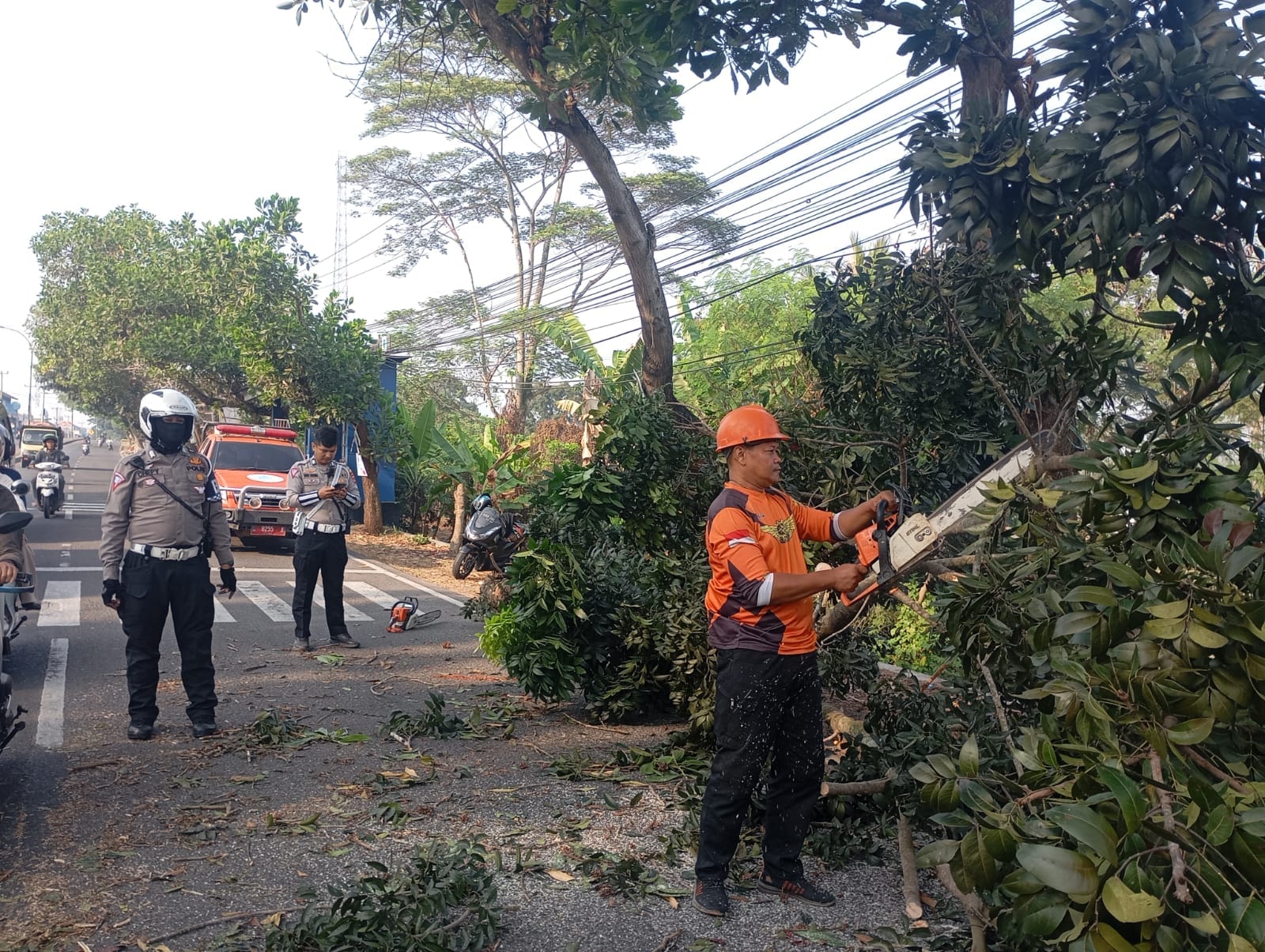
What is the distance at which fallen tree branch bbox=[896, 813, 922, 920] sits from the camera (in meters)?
4.38

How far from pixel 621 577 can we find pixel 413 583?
969cm

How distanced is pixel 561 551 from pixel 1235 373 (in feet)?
15.3

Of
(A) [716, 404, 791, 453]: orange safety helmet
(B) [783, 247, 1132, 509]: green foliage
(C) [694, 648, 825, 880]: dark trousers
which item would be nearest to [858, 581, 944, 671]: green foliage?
(B) [783, 247, 1132, 509]: green foliage

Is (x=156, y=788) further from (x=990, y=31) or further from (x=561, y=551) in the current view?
(x=990, y=31)

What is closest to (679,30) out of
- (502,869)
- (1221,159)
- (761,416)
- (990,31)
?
(990,31)

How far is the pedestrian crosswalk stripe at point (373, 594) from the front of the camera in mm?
14159

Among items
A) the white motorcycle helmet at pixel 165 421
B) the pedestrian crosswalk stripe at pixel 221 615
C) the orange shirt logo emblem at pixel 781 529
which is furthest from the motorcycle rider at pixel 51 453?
the orange shirt logo emblem at pixel 781 529

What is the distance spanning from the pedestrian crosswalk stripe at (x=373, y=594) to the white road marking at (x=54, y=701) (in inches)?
178

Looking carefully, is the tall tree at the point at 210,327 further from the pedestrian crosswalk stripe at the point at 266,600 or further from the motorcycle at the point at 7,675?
the motorcycle at the point at 7,675

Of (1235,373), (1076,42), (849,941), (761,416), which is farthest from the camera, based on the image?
(761,416)

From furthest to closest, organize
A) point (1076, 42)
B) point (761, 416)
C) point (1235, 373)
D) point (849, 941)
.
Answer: point (761, 416)
point (849, 941)
point (1076, 42)
point (1235, 373)

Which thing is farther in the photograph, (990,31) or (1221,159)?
(990,31)

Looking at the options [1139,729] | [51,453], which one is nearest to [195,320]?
[51,453]

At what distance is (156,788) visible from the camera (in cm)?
591
